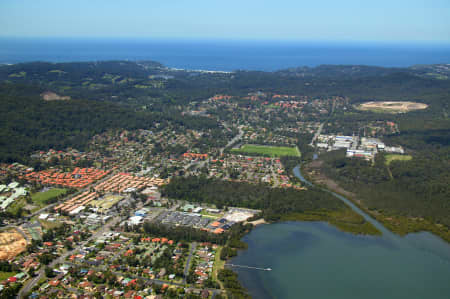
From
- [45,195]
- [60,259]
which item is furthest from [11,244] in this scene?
[45,195]

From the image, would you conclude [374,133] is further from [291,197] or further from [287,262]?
[287,262]

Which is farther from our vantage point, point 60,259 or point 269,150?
point 269,150

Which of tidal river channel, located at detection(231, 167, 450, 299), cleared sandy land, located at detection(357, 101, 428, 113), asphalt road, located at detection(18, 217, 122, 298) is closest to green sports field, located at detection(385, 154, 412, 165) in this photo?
tidal river channel, located at detection(231, 167, 450, 299)

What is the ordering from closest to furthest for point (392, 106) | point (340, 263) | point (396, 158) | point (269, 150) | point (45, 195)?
1. point (340, 263)
2. point (45, 195)
3. point (396, 158)
4. point (269, 150)
5. point (392, 106)

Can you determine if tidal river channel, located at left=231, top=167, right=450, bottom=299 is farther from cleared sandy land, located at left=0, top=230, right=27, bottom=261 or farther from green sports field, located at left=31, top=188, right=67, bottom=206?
green sports field, located at left=31, top=188, right=67, bottom=206

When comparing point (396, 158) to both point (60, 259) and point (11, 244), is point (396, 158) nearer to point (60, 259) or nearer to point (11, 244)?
point (60, 259)

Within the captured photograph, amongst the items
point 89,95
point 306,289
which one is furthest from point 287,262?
point 89,95

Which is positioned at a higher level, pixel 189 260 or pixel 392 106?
pixel 392 106
